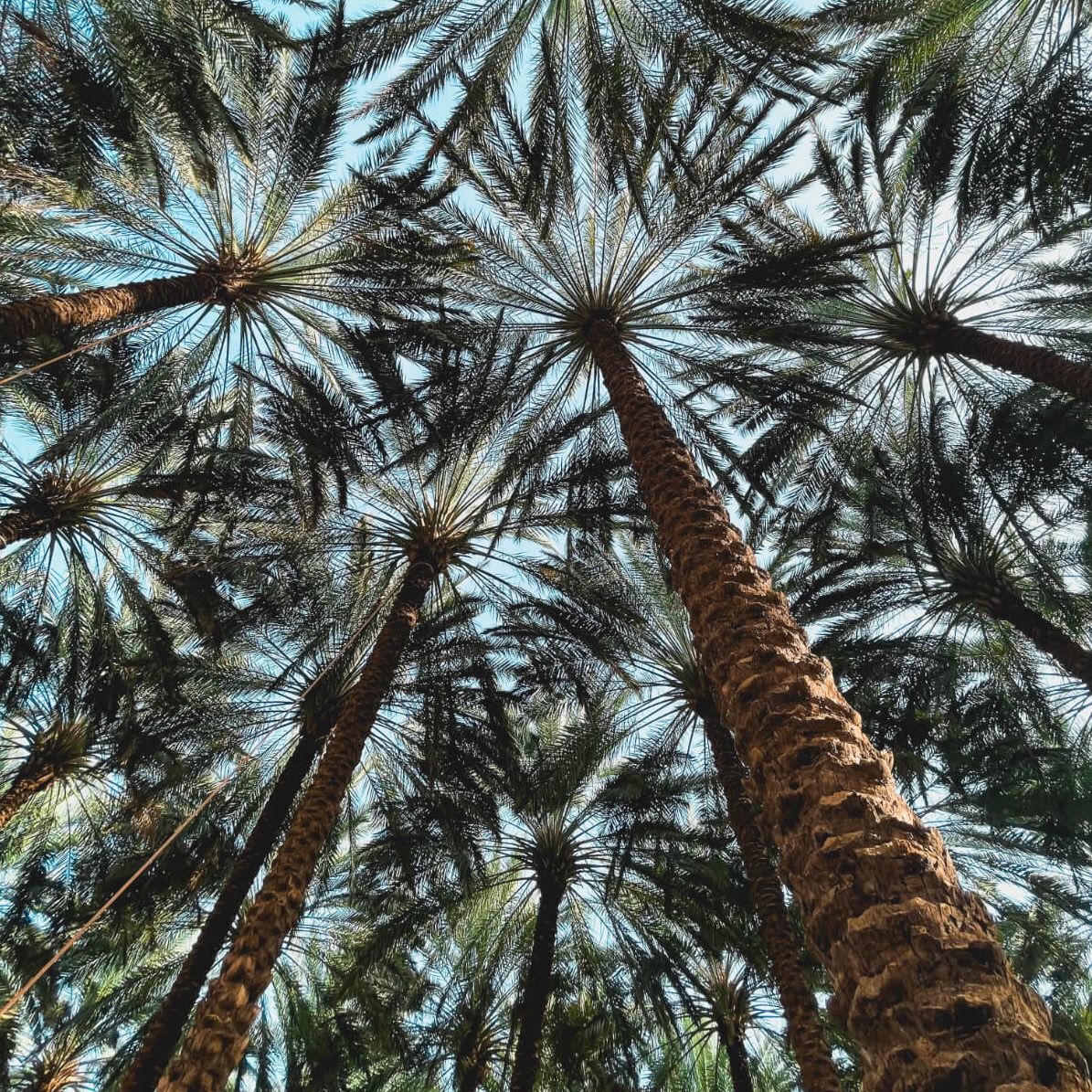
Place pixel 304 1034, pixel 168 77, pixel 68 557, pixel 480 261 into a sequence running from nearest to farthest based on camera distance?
pixel 168 77
pixel 480 261
pixel 68 557
pixel 304 1034

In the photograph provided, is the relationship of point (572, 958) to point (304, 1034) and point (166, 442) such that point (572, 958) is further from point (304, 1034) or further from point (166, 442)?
point (166, 442)

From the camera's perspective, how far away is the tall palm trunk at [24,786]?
34.6ft

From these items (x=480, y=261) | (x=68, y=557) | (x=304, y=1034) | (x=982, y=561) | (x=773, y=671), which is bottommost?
(x=773, y=671)

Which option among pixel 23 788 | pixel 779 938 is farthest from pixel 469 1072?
pixel 23 788

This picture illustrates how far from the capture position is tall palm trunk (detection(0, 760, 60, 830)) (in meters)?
10.5

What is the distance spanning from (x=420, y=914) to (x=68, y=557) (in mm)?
7323

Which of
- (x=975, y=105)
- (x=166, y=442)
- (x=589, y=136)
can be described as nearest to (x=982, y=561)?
(x=975, y=105)

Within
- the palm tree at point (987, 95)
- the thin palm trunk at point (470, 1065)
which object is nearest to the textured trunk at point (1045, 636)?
the palm tree at point (987, 95)

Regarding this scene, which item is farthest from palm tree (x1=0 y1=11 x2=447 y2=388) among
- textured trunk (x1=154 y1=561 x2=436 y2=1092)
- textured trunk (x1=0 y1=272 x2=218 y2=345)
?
textured trunk (x1=154 y1=561 x2=436 y2=1092)

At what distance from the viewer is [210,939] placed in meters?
8.64

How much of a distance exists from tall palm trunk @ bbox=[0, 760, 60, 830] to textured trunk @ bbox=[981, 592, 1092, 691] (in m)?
13.7

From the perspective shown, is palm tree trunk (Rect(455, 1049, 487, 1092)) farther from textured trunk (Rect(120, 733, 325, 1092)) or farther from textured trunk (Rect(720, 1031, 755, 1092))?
textured trunk (Rect(120, 733, 325, 1092))

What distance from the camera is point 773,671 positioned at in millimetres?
3455

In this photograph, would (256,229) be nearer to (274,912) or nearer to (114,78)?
(114,78)
